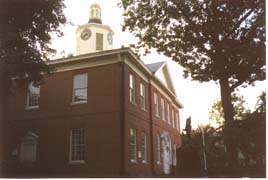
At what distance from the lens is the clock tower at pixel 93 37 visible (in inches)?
1166

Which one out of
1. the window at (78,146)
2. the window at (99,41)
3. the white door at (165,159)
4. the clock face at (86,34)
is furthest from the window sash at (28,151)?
the clock face at (86,34)

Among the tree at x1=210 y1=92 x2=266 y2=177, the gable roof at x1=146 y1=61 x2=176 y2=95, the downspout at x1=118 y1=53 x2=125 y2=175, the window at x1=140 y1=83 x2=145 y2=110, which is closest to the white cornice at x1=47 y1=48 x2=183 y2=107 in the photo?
the downspout at x1=118 y1=53 x2=125 y2=175

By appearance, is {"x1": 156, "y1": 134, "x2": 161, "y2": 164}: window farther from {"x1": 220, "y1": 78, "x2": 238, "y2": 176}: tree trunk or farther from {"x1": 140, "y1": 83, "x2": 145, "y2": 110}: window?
{"x1": 220, "y1": 78, "x2": 238, "y2": 176}: tree trunk

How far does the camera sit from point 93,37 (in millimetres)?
30062

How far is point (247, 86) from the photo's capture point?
12383 mm

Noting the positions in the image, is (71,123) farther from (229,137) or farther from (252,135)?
(252,135)

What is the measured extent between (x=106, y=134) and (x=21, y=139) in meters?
5.21

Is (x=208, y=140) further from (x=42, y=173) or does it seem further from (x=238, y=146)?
(x=42, y=173)

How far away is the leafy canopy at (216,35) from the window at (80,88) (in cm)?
645

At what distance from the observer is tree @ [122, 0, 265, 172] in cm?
1116

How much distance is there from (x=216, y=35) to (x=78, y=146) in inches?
370

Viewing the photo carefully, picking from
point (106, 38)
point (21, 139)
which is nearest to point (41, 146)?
point (21, 139)

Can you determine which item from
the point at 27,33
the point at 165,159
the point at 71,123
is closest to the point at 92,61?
the point at 71,123

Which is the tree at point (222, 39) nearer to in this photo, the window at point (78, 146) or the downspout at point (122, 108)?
the downspout at point (122, 108)
